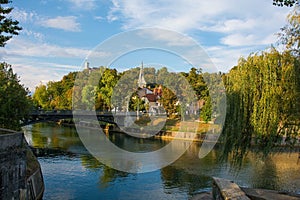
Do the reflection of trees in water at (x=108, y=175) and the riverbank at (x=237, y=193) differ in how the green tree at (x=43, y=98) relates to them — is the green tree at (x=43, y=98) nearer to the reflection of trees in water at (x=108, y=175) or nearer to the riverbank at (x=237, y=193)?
the reflection of trees in water at (x=108, y=175)

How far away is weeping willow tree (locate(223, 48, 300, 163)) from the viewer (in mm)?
11820


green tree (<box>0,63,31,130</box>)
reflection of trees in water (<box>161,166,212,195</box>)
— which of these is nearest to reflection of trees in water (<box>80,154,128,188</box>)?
reflection of trees in water (<box>161,166,212,195</box>)

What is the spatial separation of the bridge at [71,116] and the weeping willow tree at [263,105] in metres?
20.8

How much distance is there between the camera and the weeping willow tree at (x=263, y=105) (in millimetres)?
11820

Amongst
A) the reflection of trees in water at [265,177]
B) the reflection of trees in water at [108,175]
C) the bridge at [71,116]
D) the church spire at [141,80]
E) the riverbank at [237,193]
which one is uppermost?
the church spire at [141,80]

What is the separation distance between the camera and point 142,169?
21.0 m

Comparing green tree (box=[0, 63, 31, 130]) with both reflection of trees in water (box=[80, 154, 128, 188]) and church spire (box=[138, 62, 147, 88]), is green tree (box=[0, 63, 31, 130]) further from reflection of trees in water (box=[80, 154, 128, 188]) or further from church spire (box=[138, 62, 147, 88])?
church spire (box=[138, 62, 147, 88])

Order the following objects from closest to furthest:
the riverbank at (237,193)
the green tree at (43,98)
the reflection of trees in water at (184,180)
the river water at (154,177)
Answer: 1. the riverbank at (237,193)
2. the river water at (154,177)
3. the reflection of trees in water at (184,180)
4. the green tree at (43,98)

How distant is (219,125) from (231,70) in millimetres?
2625

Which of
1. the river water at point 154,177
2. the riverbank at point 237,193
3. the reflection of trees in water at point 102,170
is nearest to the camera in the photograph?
the riverbank at point 237,193

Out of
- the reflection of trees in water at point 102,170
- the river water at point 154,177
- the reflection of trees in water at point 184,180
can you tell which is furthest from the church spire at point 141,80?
the reflection of trees in water at point 184,180

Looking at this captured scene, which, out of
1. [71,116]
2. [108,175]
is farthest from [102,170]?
[71,116]

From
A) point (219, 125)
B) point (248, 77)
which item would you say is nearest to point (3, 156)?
point (219, 125)

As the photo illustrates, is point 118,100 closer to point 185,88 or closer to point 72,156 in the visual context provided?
point 185,88
